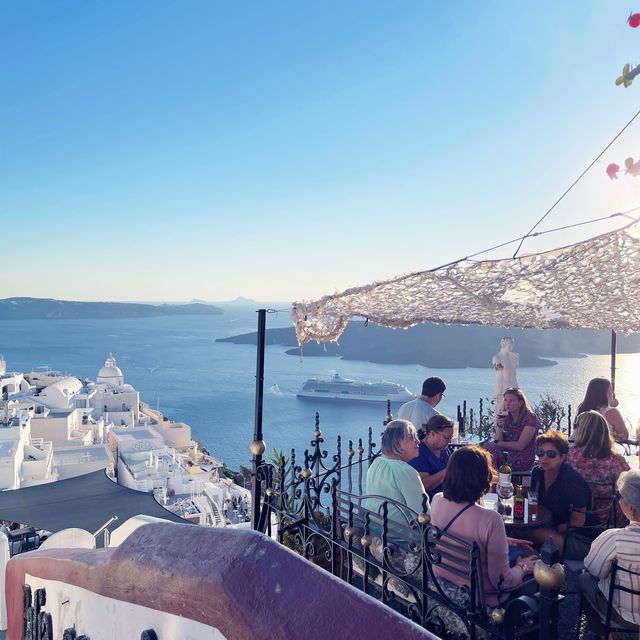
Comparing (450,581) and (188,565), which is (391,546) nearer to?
(450,581)

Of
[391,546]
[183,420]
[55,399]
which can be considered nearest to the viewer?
[391,546]

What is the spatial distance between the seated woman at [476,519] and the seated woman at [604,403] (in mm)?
2745

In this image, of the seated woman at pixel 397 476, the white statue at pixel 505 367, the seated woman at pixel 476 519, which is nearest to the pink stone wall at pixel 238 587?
the seated woman at pixel 476 519

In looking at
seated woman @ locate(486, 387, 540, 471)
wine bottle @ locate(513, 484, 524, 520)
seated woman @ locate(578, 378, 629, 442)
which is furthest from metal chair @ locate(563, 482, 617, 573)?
seated woman @ locate(578, 378, 629, 442)

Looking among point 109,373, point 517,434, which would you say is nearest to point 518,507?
point 517,434

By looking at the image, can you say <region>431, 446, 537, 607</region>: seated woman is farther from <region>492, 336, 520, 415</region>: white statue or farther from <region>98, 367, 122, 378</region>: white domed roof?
<region>98, 367, 122, 378</region>: white domed roof

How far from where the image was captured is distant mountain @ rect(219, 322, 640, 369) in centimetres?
5703

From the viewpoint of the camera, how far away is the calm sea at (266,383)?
37.5 metres

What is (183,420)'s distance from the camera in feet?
143

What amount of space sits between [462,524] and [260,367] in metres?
1.71

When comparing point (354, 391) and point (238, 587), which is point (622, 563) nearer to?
point (238, 587)

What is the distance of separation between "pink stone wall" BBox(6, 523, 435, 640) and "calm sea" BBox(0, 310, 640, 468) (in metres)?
18.3

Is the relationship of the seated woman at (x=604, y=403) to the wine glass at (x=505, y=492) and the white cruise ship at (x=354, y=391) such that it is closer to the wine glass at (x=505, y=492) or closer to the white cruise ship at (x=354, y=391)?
the wine glass at (x=505, y=492)

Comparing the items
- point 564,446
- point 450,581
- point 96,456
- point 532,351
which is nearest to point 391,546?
point 450,581
